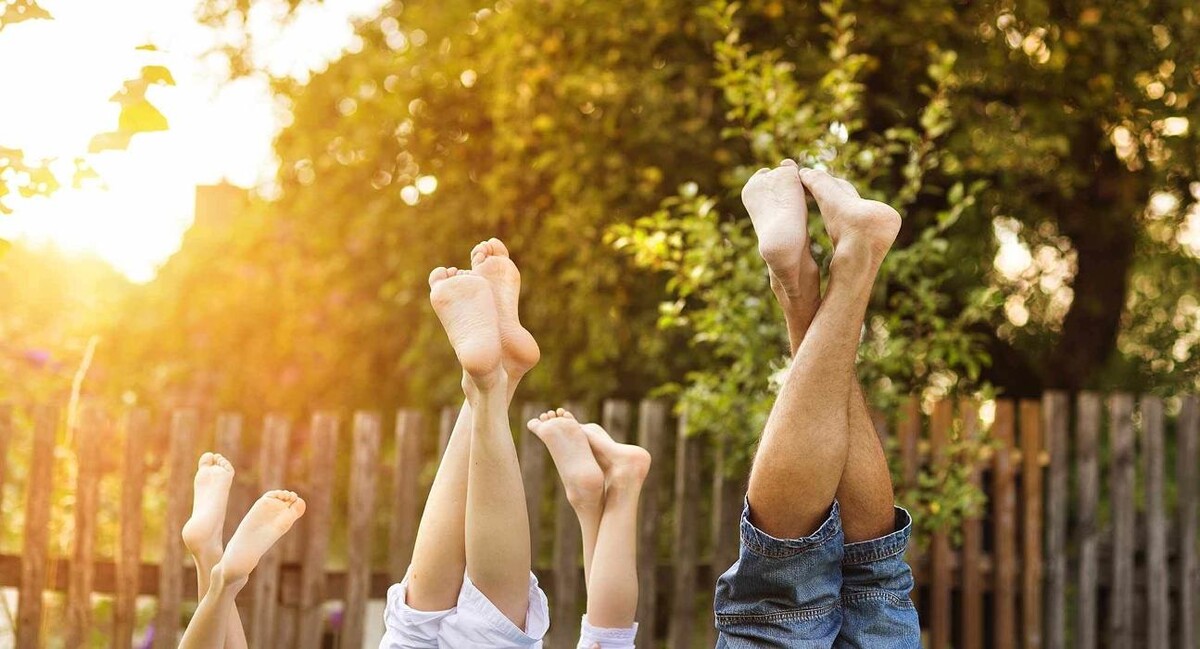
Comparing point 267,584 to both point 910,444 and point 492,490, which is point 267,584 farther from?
point 910,444

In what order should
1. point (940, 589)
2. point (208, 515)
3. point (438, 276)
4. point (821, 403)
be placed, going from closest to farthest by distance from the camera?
point (821, 403)
point (208, 515)
point (438, 276)
point (940, 589)

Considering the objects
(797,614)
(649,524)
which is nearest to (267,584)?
(649,524)

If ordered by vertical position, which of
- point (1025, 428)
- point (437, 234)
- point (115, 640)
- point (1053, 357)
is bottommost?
point (115, 640)

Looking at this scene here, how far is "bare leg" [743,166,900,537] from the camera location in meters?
2.01

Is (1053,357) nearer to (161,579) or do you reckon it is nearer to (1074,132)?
(1074,132)

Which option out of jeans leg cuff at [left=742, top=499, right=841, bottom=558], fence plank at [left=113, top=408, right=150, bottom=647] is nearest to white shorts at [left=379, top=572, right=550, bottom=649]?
jeans leg cuff at [left=742, top=499, right=841, bottom=558]

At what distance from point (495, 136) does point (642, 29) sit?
1.28 m

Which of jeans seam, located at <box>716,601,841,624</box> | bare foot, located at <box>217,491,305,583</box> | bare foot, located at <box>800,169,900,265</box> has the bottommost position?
jeans seam, located at <box>716,601,841,624</box>

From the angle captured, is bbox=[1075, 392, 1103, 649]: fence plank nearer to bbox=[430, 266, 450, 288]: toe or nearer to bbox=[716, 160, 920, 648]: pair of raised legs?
bbox=[716, 160, 920, 648]: pair of raised legs

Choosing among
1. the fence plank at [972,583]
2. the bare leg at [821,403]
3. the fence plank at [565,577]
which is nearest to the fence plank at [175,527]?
the fence plank at [565,577]

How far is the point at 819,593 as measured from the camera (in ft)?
6.80

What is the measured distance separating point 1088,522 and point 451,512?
3.50 m

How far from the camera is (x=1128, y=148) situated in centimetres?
629

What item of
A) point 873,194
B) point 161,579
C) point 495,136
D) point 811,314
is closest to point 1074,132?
point 873,194
